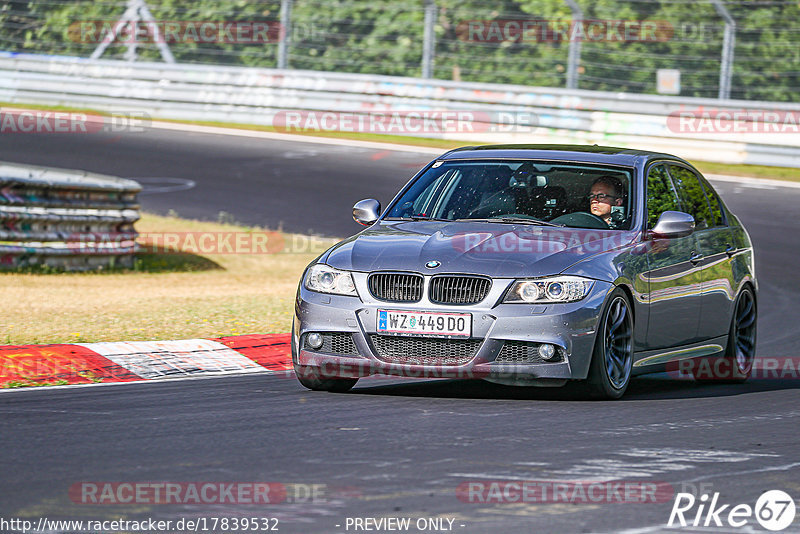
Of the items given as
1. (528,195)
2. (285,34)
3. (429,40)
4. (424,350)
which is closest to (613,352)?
(424,350)

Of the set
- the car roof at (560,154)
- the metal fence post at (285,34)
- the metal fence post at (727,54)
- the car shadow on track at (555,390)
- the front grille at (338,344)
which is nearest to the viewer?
the front grille at (338,344)

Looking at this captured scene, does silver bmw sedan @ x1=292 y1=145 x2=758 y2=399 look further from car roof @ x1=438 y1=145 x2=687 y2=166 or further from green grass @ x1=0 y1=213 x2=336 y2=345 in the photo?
green grass @ x1=0 y1=213 x2=336 y2=345

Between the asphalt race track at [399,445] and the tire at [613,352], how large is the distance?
119 mm

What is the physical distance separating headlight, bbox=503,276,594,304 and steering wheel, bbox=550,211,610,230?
2.91 feet

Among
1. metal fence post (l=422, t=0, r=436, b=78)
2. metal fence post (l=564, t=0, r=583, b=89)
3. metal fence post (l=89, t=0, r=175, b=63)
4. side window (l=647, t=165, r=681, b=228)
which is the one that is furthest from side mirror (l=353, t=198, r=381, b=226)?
metal fence post (l=89, t=0, r=175, b=63)

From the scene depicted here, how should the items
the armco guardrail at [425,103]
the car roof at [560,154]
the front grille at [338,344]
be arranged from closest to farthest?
the front grille at [338,344] < the car roof at [560,154] < the armco guardrail at [425,103]

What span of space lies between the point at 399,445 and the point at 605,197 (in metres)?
3.06

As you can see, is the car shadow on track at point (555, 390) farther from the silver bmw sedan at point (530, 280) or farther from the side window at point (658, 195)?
the side window at point (658, 195)

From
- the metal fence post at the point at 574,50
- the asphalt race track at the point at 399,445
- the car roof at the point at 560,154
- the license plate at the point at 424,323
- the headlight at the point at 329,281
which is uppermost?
the metal fence post at the point at 574,50

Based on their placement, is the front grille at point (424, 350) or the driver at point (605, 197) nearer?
the front grille at point (424, 350)

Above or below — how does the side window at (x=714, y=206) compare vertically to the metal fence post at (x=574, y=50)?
below

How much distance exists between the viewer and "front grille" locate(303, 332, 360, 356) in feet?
26.3

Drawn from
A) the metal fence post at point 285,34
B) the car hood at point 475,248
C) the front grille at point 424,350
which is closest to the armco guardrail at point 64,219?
the car hood at point 475,248

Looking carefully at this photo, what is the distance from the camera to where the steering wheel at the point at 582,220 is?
28.7 feet
